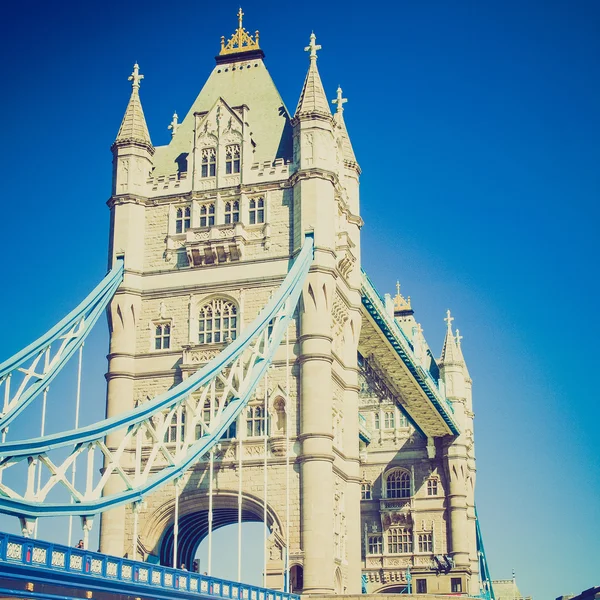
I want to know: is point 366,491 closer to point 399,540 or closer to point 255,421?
point 399,540

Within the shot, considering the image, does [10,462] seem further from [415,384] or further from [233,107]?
[415,384]

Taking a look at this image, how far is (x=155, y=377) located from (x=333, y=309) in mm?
7101

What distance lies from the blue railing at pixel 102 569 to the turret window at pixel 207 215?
16.5 metres

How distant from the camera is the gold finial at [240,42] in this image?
160 feet

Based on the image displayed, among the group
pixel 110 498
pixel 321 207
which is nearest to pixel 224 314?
pixel 321 207

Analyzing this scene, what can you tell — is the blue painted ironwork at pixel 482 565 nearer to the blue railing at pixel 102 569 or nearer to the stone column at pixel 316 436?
the stone column at pixel 316 436

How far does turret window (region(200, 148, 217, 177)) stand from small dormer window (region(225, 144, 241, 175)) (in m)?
0.48

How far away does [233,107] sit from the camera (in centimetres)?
4575

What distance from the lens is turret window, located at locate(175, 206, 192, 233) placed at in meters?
44.1

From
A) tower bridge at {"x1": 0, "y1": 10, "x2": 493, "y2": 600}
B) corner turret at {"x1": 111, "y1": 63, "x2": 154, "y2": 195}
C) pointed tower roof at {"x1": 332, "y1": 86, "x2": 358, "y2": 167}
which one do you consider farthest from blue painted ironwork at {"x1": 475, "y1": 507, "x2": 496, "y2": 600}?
corner turret at {"x1": 111, "y1": 63, "x2": 154, "y2": 195}

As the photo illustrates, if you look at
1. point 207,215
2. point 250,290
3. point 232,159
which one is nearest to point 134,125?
point 232,159

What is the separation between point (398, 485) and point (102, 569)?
153 feet

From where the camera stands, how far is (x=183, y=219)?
44.2 meters

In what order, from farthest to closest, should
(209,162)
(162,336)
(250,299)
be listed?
(209,162), (162,336), (250,299)
